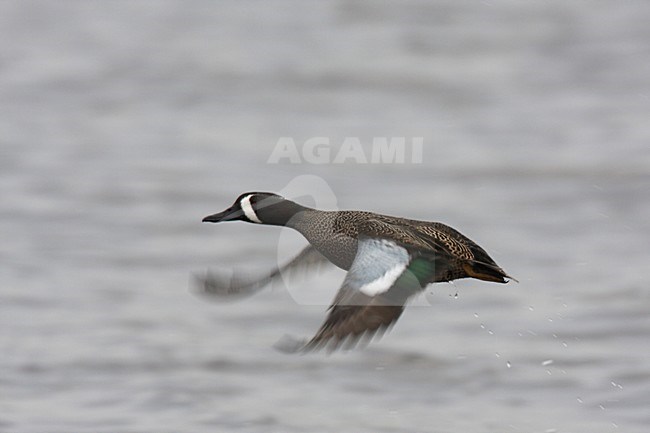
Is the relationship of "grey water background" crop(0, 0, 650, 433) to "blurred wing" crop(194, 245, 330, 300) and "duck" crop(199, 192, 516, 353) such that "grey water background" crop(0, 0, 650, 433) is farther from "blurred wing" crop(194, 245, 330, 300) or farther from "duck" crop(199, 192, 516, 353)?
"duck" crop(199, 192, 516, 353)

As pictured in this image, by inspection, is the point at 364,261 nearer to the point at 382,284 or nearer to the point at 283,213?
the point at 382,284

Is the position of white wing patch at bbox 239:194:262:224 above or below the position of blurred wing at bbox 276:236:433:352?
above

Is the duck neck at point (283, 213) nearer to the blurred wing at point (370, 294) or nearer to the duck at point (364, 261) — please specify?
the duck at point (364, 261)

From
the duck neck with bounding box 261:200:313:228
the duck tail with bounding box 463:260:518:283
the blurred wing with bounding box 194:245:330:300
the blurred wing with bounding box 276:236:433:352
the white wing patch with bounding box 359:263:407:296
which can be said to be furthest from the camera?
the duck neck with bounding box 261:200:313:228

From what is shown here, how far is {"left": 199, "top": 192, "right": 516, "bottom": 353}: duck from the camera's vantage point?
459cm

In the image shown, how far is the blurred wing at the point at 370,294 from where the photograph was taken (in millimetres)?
4504

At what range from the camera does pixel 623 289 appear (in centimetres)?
895

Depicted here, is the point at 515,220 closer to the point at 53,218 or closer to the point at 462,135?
the point at 462,135

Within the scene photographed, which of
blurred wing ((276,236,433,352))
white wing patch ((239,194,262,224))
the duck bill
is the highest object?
white wing patch ((239,194,262,224))

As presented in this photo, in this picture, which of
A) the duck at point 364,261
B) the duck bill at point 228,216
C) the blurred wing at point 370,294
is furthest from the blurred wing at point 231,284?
the blurred wing at point 370,294

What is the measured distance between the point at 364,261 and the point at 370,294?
333 mm

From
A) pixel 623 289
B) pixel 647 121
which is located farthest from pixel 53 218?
pixel 647 121

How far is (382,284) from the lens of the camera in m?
4.81

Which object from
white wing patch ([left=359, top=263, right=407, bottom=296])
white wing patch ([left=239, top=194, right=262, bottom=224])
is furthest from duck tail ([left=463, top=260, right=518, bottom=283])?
white wing patch ([left=239, top=194, right=262, bottom=224])
